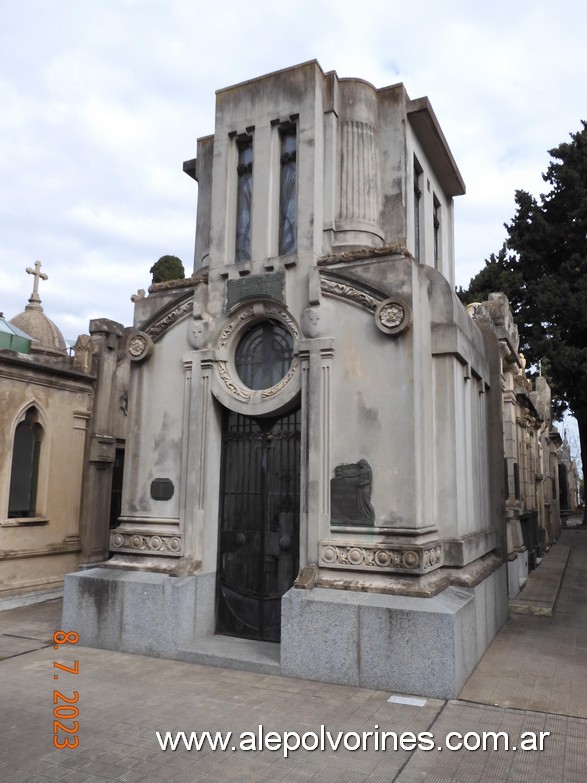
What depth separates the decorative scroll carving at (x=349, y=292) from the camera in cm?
841

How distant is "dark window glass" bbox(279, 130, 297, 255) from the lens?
31.6 ft

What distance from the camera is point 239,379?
31.0 feet

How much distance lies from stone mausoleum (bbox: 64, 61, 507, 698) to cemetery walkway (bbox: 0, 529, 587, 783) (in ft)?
1.50

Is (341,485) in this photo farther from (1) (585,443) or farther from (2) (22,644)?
(1) (585,443)

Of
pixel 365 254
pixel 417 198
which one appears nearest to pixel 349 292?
pixel 365 254

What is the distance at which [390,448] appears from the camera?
7.97m

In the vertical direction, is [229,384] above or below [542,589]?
above

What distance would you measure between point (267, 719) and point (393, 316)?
196 inches

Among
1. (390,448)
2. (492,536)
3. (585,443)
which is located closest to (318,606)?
(390,448)

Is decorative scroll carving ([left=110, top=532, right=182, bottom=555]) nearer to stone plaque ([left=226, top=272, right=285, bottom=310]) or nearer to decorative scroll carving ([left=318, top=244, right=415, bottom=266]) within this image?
stone plaque ([left=226, top=272, right=285, bottom=310])

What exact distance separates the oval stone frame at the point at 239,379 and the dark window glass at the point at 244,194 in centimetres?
139

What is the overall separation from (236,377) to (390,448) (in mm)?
2731

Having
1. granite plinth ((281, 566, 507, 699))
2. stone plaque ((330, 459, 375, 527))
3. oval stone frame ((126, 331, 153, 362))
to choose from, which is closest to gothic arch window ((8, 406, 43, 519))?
oval stone frame ((126, 331, 153, 362))

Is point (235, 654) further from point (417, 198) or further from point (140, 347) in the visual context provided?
point (417, 198)
